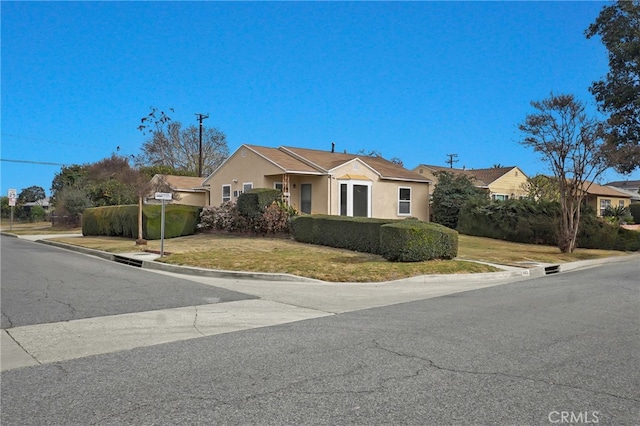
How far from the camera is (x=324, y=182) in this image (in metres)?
25.5

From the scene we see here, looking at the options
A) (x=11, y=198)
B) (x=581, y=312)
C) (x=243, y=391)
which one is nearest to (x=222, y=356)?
(x=243, y=391)

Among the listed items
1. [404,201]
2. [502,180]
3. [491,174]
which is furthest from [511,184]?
[404,201]

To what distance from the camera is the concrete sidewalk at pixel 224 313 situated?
6156 millimetres

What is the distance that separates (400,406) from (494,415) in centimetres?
75

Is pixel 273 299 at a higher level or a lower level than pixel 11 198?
lower

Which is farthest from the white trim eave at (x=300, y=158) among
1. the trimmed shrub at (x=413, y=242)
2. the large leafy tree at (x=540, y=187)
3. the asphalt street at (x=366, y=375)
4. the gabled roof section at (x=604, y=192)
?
the gabled roof section at (x=604, y=192)

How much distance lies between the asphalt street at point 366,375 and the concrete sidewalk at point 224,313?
0.33 metres

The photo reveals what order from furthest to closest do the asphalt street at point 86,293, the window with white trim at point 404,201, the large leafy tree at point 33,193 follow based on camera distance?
the large leafy tree at point 33,193 → the window with white trim at point 404,201 → the asphalt street at point 86,293

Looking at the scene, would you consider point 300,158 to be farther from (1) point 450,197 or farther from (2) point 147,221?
(1) point 450,197

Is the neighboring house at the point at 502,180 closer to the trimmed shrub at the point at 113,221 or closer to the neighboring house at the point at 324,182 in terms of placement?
the neighboring house at the point at 324,182

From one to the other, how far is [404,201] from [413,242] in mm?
14774

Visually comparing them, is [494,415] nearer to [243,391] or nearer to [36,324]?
[243,391]

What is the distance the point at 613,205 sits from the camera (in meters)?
50.8

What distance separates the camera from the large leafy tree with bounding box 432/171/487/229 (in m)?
30.1
